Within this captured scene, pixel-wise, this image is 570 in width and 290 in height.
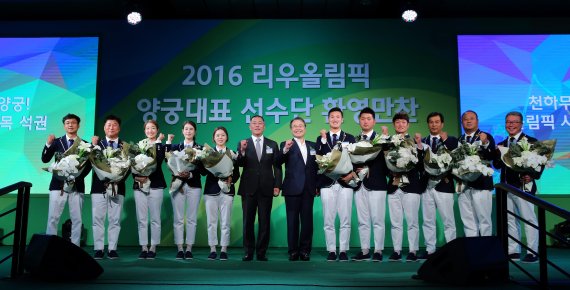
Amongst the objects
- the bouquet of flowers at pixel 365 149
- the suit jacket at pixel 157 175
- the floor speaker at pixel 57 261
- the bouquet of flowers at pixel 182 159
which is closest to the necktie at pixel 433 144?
the bouquet of flowers at pixel 365 149

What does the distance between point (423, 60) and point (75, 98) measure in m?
4.64

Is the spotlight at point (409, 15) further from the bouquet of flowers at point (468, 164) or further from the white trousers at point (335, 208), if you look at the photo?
the white trousers at point (335, 208)

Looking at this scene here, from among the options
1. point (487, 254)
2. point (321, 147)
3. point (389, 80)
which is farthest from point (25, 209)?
point (389, 80)

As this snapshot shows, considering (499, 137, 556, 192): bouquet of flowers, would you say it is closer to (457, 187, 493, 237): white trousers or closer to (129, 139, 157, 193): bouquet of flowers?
(457, 187, 493, 237): white trousers

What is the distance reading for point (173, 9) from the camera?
23.3 feet

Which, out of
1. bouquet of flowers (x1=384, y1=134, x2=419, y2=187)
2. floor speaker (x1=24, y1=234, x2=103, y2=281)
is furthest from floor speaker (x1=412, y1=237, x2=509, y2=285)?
floor speaker (x1=24, y1=234, x2=103, y2=281)

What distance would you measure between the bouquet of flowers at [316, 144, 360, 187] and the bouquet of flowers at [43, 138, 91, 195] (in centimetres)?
226

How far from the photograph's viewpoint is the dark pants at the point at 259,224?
16.7ft

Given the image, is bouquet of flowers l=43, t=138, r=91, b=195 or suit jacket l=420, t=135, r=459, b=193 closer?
bouquet of flowers l=43, t=138, r=91, b=195

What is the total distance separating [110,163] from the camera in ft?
16.6

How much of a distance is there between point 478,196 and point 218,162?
255 cm

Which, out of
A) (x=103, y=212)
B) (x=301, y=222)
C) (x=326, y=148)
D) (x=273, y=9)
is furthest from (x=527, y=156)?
(x=103, y=212)

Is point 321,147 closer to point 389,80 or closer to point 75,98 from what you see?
point 389,80

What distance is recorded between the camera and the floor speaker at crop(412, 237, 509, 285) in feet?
10.3
